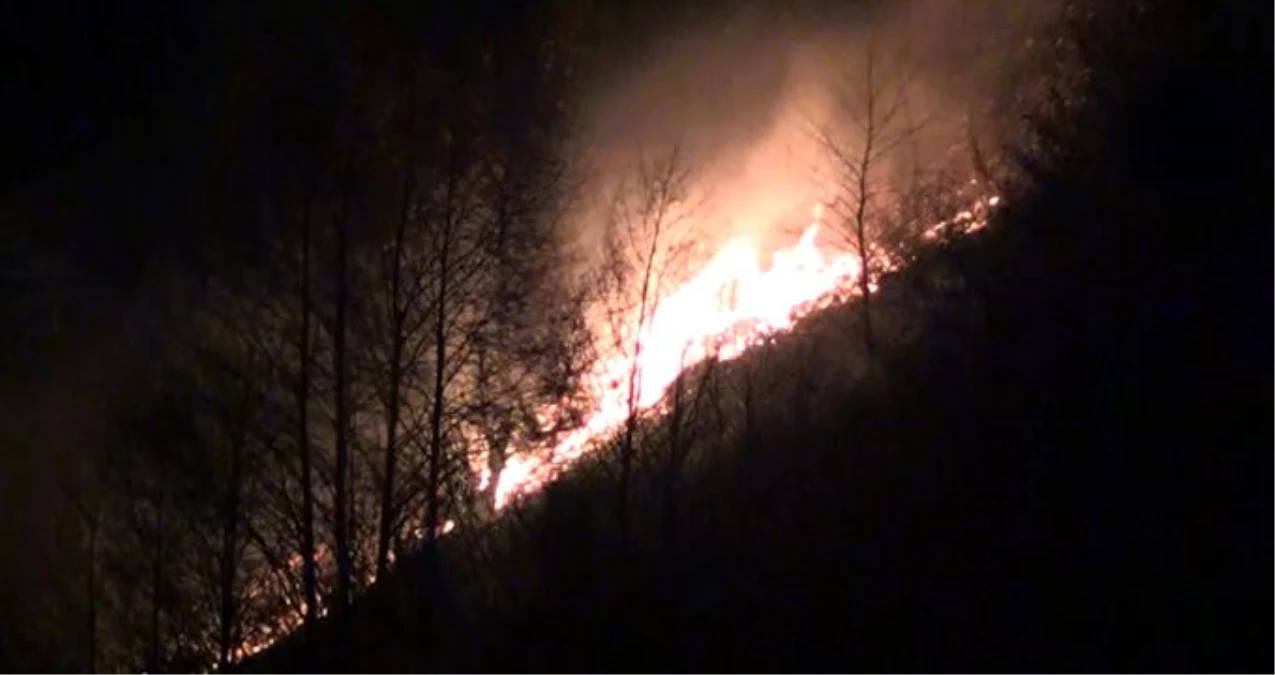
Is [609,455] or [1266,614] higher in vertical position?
[609,455]

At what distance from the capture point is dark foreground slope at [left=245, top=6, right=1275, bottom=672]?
25.6 metres

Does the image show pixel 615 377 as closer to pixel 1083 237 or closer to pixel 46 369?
pixel 1083 237

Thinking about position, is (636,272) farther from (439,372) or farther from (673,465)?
(439,372)

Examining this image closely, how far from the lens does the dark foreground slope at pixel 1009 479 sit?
25.6 m

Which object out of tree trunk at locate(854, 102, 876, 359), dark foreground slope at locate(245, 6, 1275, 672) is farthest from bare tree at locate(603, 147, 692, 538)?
tree trunk at locate(854, 102, 876, 359)

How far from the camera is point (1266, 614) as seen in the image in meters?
23.4

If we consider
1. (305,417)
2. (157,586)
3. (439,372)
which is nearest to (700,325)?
(439,372)

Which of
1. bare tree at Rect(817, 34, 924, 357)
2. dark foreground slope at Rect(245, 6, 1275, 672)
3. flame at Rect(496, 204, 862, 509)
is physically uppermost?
bare tree at Rect(817, 34, 924, 357)

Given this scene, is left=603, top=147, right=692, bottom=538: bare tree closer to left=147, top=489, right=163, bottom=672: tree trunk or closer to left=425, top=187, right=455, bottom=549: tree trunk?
left=425, top=187, right=455, bottom=549: tree trunk

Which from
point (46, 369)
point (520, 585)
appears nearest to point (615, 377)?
point (520, 585)

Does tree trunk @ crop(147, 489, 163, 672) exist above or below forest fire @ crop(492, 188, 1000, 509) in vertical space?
below

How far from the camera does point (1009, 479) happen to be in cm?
2911

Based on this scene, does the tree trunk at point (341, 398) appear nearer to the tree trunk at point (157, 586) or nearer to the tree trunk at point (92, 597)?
the tree trunk at point (157, 586)

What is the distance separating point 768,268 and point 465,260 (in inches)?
504
